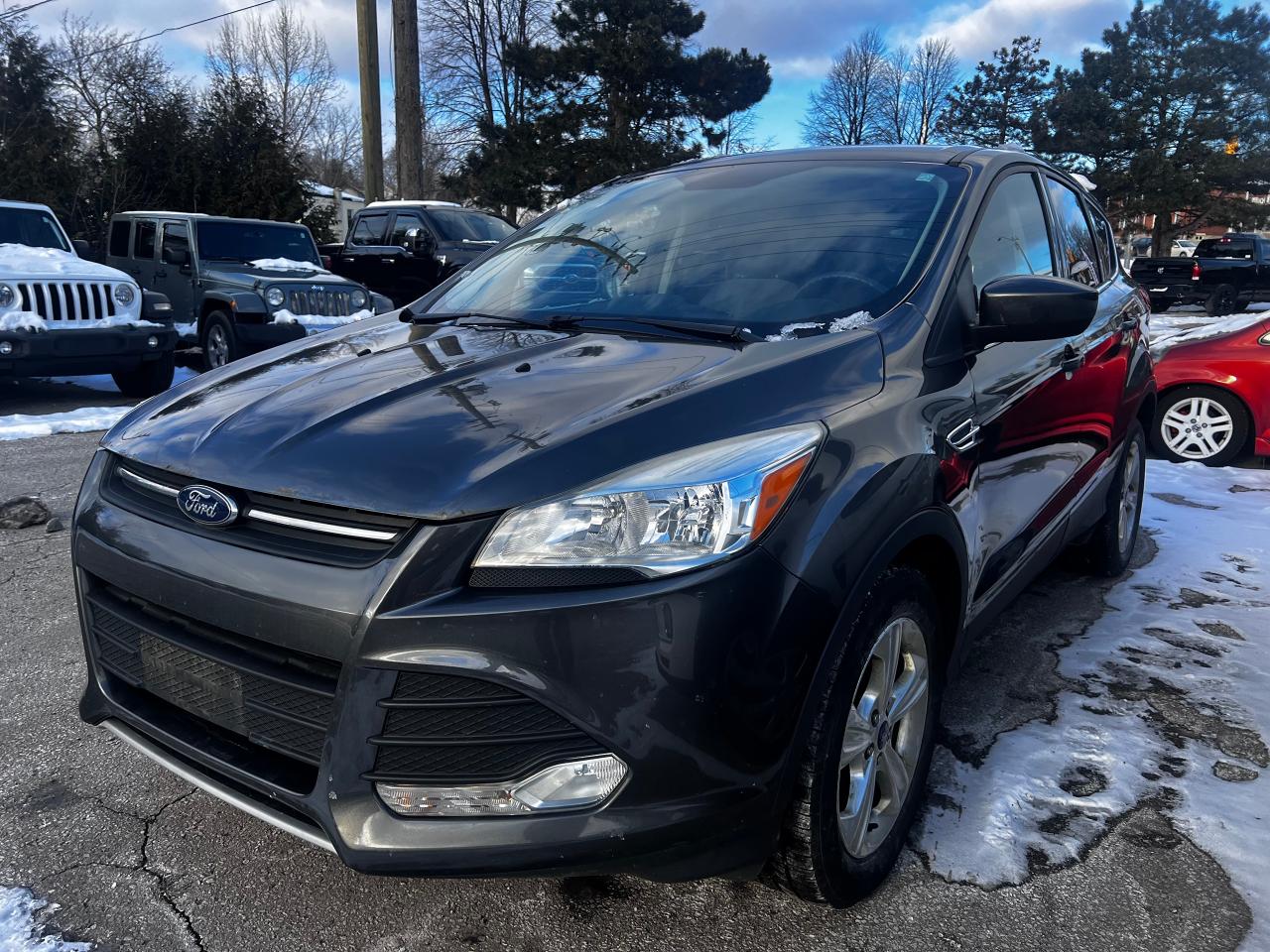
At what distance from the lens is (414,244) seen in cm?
1323

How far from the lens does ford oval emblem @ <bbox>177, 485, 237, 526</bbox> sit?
1926 mm

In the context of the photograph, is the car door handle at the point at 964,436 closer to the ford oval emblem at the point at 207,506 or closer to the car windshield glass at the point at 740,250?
the car windshield glass at the point at 740,250

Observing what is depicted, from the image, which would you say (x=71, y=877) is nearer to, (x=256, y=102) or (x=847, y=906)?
(x=847, y=906)

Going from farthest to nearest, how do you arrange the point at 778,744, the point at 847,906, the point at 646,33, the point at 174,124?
the point at 646,33 → the point at 174,124 → the point at 847,906 → the point at 778,744

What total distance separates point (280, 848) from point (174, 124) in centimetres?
1907

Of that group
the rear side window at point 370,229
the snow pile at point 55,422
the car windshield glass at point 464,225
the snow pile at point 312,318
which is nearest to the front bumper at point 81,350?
the snow pile at point 55,422

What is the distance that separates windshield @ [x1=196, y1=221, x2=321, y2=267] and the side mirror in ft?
33.3

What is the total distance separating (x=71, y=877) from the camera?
225cm

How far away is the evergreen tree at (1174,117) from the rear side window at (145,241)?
116 ft

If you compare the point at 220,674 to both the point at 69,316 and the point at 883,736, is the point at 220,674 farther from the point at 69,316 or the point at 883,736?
the point at 69,316

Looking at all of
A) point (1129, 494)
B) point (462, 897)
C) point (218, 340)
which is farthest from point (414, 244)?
point (462, 897)

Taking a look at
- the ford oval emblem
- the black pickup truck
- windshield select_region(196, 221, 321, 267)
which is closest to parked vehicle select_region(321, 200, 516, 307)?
windshield select_region(196, 221, 321, 267)

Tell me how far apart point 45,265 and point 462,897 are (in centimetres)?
830

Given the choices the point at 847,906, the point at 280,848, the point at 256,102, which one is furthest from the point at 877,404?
the point at 256,102
